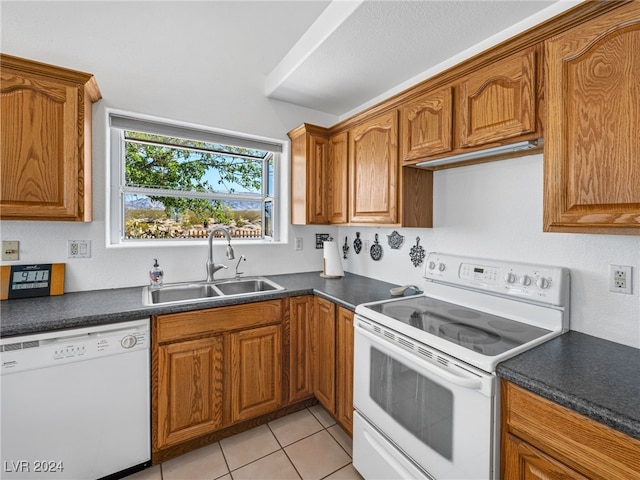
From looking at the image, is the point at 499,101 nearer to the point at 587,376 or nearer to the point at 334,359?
the point at 587,376

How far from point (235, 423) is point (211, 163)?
189 centimetres

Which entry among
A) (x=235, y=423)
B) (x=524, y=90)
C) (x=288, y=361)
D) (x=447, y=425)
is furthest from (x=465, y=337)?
(x=235, y=423)

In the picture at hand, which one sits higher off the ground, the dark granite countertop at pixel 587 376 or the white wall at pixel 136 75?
the white wall at pixel 136 75

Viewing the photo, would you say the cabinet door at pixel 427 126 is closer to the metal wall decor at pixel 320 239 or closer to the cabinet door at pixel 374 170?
the cabinet door at pixel 374 170

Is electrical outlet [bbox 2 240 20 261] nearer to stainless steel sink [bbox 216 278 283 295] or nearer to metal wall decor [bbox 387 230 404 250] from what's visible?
stainless steel sink [bbox 216 278 283 295]

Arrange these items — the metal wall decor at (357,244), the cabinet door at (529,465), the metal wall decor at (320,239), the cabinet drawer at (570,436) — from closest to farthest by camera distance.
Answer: the cabinet drawer at (570,436) < the cabinet door at (529,465) < the metal wall decor at (357,244) < the metal wall decor at (320,239)

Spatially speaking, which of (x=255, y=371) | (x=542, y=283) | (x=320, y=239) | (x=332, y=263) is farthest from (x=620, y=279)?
(x=320, y=239)

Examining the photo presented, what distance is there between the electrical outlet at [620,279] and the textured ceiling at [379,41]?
125cm

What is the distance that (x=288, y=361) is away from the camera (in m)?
2.07

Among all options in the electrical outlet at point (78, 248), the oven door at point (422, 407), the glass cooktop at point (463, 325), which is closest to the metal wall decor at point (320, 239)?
the glass cooktop at point (463, 325)

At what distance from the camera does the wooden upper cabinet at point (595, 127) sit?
977mm

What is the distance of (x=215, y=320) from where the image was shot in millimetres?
1792

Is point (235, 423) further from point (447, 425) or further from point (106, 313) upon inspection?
point (447, 425)

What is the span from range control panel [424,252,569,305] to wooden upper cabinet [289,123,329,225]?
972 millimetres
